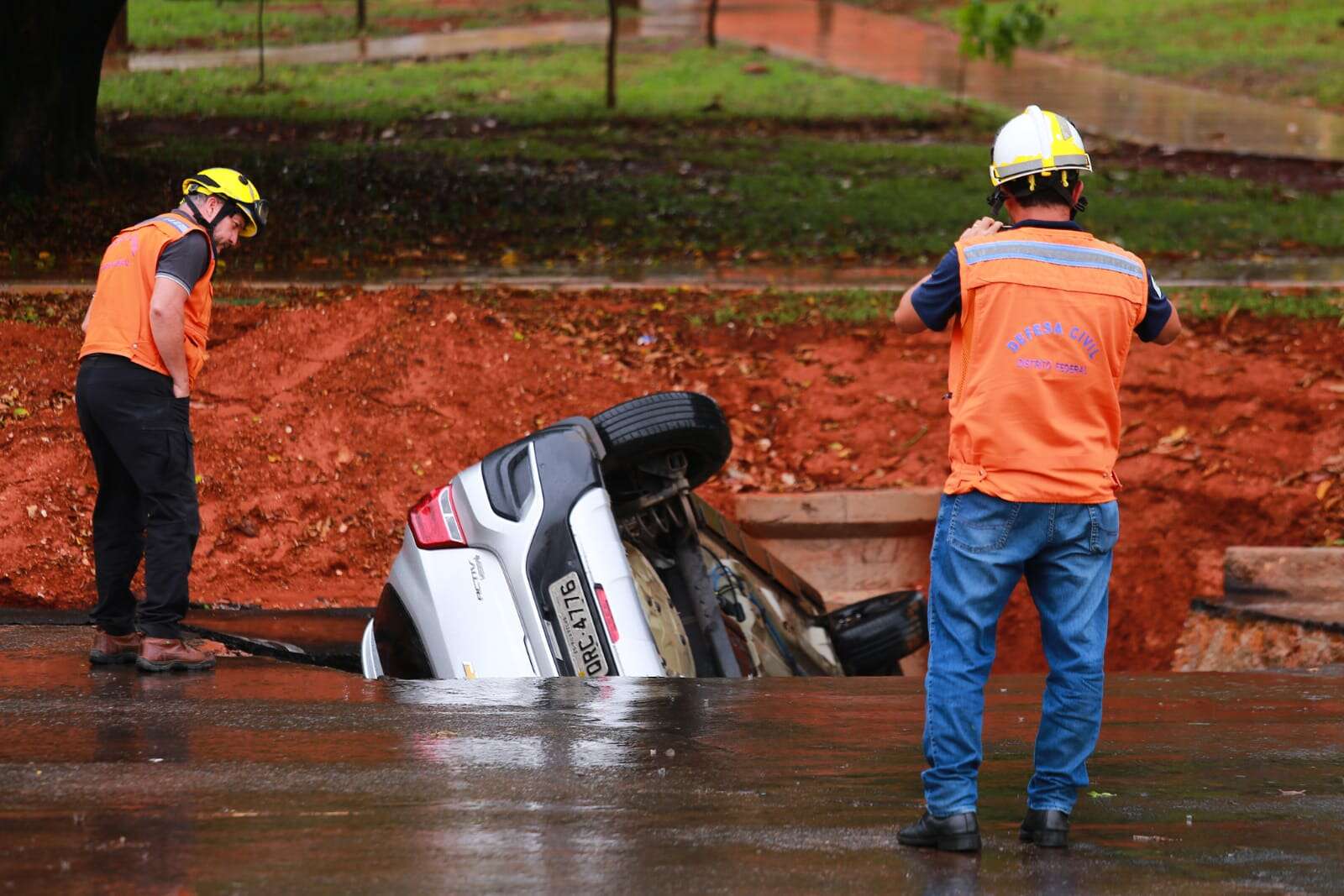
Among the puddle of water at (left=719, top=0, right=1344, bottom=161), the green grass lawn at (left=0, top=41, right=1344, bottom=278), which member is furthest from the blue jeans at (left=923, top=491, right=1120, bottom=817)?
the puddle of water at (left=719, top=0, right=1344, bottom=161)

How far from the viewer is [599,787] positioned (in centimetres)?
463

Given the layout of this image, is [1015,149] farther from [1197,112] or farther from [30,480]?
[1197,112]

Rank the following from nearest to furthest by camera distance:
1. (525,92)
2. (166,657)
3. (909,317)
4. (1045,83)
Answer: (909,317), (166,657), (525,92), (1045,83)

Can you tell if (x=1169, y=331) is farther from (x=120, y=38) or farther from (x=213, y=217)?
(x=120, y=38)

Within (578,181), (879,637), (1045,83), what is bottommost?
(879,637)

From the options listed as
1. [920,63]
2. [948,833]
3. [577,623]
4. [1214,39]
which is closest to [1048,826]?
[948,833]

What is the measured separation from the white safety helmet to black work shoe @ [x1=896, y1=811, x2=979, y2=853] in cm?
154

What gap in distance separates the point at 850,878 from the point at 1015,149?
6.12ft

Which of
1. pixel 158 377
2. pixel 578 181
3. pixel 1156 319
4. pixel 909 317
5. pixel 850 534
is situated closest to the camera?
pixel 909 317

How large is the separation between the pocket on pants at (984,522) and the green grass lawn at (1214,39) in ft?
80.0

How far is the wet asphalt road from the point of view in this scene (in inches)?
156

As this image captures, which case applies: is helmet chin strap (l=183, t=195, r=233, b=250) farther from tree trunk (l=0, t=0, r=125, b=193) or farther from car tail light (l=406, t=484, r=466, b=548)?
tree trunk (l=0, t=0, r=125, b=193)

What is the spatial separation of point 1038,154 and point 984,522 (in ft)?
3.04

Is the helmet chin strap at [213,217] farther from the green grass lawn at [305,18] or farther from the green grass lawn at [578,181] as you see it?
the green grass lawn at [305,18]
